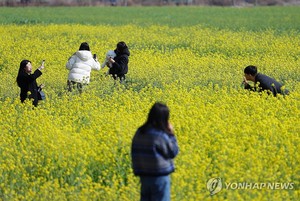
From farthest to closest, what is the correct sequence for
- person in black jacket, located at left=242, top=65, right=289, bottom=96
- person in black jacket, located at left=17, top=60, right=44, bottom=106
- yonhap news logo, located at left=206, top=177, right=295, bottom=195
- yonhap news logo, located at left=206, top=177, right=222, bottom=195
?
person in black jacket, located at left=242, top=65, right=289, bottom=96, person in black jacket, located at left=17, top=60, right=44, bottom=106, yonhap news logo, located at left=206, top=177, right=222, bottom=195, yonhap news logo, located at left=206, top=177, right=295, bottom=195

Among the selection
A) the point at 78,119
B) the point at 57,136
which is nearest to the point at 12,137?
the point at 57,136

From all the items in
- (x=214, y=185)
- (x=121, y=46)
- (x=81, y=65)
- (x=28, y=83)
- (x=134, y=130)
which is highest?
(x=121, y=46)

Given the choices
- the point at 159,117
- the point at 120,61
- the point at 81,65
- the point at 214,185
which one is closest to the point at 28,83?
the point at 81,65

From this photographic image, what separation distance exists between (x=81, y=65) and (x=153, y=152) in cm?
810

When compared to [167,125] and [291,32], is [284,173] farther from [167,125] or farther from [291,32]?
[291,32]

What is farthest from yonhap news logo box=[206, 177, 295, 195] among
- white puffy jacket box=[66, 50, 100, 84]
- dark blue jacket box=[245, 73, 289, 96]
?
white puffy jacket box=[66, 50, 100, 84]

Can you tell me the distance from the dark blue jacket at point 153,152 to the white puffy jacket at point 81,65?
7.90 metres

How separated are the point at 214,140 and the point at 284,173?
1432 millimetres

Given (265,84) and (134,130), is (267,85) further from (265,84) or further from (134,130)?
(134,130)

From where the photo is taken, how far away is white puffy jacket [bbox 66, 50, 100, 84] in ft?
50.0

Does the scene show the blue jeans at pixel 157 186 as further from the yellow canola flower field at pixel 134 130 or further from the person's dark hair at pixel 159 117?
the yellow canola flower field at pixel 134 130

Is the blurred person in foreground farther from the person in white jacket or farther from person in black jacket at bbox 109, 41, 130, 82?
person in black jacket at bbox 109, 41, 130, 82

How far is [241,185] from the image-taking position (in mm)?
8281

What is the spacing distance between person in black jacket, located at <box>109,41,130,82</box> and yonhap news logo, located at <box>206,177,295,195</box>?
24.8ft
